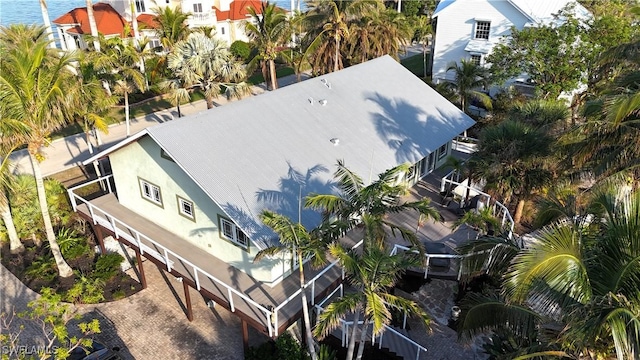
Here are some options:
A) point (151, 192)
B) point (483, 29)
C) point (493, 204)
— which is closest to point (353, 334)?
point (151, 192)

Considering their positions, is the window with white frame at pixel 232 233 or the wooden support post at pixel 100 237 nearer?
the window with white frame at pixel 232 233

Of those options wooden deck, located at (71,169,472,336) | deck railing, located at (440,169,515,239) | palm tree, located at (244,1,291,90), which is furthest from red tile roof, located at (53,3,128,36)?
deck railing, located at (440,169,515,239)

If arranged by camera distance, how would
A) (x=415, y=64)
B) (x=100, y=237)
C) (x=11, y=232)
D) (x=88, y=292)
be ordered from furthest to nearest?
(x=415, y=64)
(x=11, y=232)
(x=100, y=237)
(x=88, y=292)

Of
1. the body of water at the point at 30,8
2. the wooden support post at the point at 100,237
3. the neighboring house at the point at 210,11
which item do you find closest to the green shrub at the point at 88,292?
the wooden support post at the point at 100,237

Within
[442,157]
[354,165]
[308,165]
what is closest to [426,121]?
[442,157]

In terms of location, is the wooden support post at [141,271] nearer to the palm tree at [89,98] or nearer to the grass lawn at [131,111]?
the palm tree at [89,98]

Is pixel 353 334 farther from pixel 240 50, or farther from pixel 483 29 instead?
pixel 240 50
